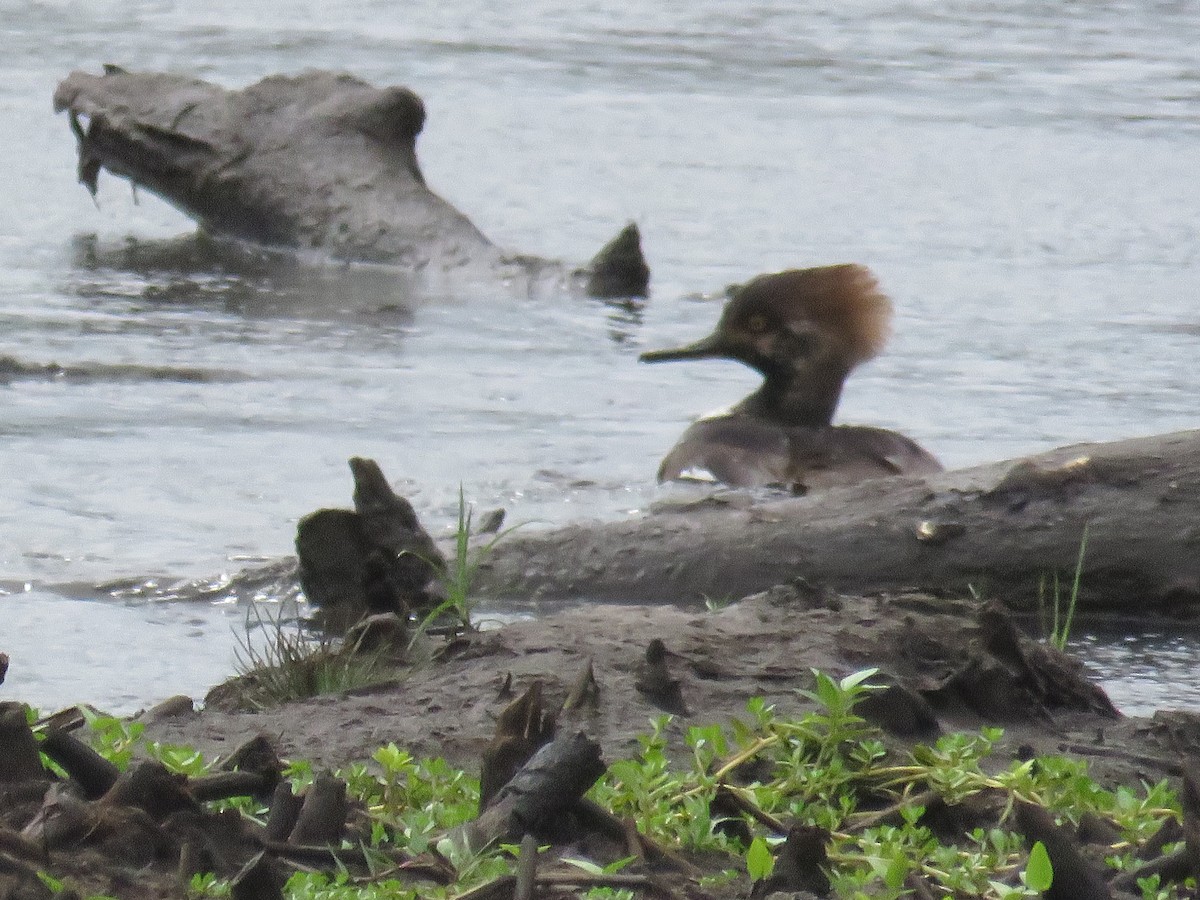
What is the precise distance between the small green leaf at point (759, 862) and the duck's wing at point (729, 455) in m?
4.06

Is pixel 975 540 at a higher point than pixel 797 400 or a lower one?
higher

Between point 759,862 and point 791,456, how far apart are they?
4311 millimetres

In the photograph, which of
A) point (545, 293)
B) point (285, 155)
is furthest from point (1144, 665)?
point (285, 155)

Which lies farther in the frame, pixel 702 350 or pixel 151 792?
pixel 702 350

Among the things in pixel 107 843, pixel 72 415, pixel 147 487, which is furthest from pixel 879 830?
pixel 72 415

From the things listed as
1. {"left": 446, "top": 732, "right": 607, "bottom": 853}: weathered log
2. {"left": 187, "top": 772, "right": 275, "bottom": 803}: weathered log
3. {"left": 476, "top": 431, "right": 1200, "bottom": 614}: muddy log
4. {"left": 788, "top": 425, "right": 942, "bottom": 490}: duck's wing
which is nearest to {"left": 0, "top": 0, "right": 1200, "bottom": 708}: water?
{"left": 476, "top": 431, "right": 1200, "bottom": 614}: muddy log

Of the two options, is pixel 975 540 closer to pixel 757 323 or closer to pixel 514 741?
pixel 757 323

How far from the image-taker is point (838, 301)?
7434 millimetres

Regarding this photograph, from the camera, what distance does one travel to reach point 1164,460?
17.4 feet

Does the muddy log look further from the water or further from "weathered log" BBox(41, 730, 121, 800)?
"weathered log" BBox(41, 730, 121, 800)

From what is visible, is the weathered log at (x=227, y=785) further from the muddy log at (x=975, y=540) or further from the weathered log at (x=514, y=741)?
the muddy log at (x=975, y=540)

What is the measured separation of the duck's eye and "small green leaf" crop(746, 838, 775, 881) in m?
4.92

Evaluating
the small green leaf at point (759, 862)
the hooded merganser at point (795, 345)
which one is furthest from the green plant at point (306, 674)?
the hooded merganser at point (795, 345)

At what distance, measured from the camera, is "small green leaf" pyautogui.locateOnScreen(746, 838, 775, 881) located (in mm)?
2660
